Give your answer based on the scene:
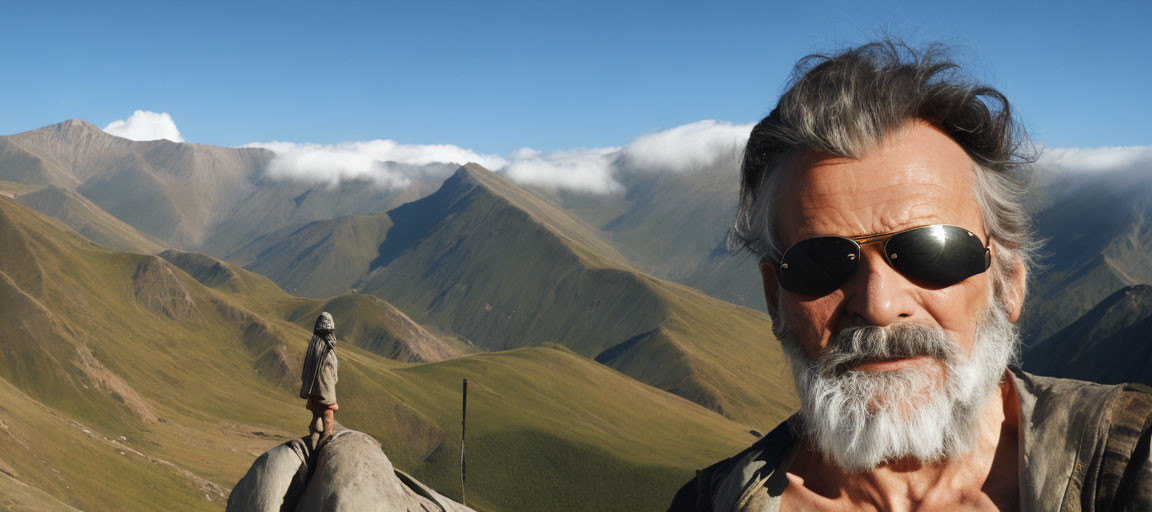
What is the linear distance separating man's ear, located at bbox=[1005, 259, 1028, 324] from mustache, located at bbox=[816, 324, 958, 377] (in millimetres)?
585

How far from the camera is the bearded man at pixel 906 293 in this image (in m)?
3.94

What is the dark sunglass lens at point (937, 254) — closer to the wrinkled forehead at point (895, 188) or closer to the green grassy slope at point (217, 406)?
the wrinkled forehead at point (895, 188)

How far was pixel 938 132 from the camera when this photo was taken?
4.21 metres

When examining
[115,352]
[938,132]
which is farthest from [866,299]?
[115,352]

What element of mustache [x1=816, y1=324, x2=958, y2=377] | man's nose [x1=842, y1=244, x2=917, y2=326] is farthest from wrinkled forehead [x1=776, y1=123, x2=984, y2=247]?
mustache [x1=816, y1=324, x2=958, y2=377]

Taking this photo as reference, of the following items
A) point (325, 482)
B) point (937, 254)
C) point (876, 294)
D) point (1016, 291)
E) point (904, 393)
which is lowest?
point (325, 482)

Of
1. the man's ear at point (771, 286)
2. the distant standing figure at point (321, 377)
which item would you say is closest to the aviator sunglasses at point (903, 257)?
the man's ear at point (771, 286)

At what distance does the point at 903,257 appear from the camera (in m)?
3.95

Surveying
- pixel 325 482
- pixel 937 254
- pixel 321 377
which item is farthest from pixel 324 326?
pixel 937 254

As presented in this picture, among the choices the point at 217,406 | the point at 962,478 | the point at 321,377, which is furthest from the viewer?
the point at 217,406

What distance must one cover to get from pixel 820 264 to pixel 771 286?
0.71m

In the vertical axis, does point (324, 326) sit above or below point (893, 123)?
below

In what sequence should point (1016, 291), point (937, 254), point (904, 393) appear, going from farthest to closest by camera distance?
point (1016, 291), point (904, 393), point (937, 254)

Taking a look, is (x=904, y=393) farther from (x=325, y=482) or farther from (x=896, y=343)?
(x=325, y=482)
